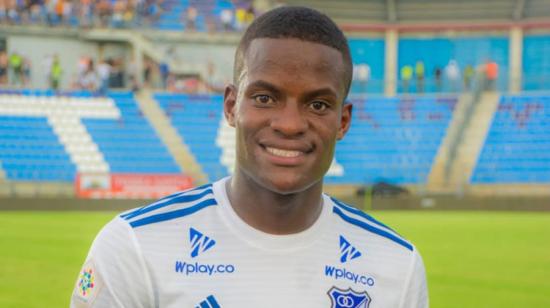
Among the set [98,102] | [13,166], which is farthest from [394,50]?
[13,166]

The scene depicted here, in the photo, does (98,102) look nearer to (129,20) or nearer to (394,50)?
(129,20)

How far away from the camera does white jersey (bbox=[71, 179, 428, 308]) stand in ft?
9.12

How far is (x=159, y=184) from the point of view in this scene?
2666 centimetres

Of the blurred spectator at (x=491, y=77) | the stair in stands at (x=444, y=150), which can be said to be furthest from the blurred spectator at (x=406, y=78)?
the blurred spectator at (x=491, y=77)

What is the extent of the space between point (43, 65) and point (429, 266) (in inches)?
995

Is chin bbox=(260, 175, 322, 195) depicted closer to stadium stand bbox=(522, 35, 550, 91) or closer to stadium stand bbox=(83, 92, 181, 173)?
stadium stand bbox=(83, 92, 181, 173)

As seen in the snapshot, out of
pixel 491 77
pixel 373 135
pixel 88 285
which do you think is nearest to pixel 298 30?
pixel 88 285

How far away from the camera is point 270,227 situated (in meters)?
3.02

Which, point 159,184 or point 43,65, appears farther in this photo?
point 43,65

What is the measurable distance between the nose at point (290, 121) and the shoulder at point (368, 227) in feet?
1.71

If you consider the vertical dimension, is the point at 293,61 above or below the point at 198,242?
above

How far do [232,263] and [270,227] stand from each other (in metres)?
0.21

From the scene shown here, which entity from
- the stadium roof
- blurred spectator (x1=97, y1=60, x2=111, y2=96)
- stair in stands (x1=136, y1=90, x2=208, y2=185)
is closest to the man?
stair in stands (x1=136, y1=90, x2=208, y2=185)

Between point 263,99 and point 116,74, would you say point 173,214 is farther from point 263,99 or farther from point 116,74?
point 116,74
